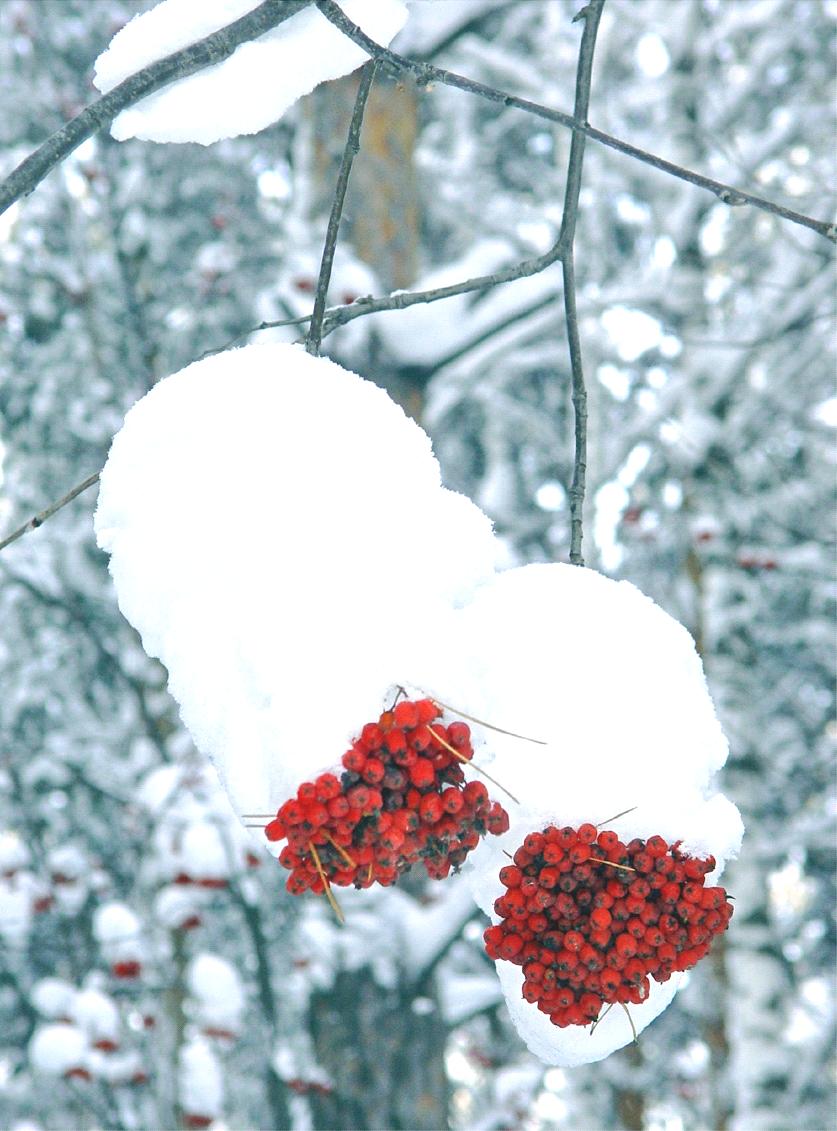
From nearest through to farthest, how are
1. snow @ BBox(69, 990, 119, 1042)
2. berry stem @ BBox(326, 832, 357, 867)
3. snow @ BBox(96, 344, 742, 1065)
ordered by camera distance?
berry stem @ BBox(326, 832, 357, 867) < snow @ BBox(96, 344, 742, 1065) < snow @ BBox(69, 990, 119, 1042)

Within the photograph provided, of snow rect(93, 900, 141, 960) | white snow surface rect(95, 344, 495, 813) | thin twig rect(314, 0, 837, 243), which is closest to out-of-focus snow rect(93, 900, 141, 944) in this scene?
snow rect(93, 900, 141, 960)

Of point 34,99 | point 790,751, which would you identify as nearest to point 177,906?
point 34,99

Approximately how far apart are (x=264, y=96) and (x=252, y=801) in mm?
848

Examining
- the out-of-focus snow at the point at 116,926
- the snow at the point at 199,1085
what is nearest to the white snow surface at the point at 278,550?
the out-of-focus snow at the point at 116,926

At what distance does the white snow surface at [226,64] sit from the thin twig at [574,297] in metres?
0.25

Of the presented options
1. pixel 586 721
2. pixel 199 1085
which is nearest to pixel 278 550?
pixel 586 721

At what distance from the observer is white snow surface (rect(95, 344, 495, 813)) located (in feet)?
3.45

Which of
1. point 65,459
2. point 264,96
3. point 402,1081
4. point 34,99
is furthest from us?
point 65,459

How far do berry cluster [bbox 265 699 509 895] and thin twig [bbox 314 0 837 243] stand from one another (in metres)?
0.63

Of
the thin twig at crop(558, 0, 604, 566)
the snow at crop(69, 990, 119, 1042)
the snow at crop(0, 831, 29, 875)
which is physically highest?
the snow at crop(0, 831, 29, 875)

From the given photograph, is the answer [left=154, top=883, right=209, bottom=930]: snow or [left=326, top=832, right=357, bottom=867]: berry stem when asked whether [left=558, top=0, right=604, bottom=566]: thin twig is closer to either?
[left=326, top=832, right=357, bottom=867]: berry stem

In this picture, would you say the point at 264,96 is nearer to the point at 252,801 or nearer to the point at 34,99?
the point at 252,801

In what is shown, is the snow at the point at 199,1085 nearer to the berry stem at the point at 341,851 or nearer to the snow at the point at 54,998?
the snow at the point at 54,998

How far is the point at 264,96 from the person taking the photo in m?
1.37
